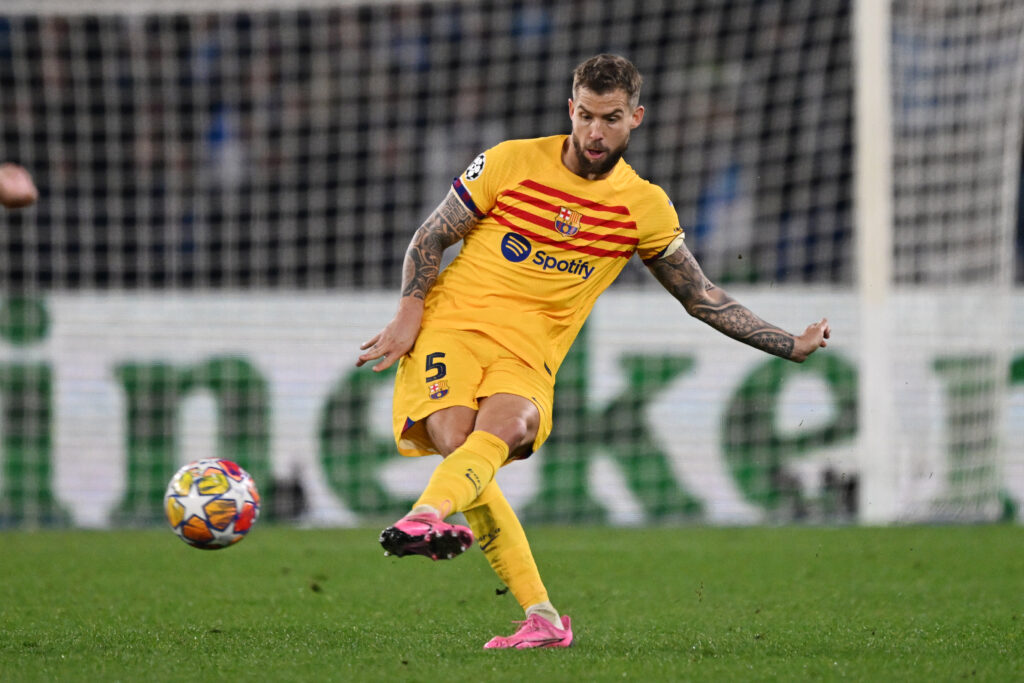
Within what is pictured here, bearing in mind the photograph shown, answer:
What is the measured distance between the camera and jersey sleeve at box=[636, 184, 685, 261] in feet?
15.1

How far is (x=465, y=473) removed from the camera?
13.2ft

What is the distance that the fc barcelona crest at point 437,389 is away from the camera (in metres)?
4.39

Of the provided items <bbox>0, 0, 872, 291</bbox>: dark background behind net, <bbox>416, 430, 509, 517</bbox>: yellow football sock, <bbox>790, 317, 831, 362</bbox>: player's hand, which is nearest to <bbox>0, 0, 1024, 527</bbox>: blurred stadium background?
<bbox>0, 0, 872, 291</bbox>: dark background behind net

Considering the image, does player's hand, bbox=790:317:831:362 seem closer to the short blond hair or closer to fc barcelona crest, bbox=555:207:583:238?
fc barcelona crest, bbox=555:207:583:238

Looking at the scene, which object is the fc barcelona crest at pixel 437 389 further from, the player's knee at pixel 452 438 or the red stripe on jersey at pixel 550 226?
the red stripe on jersey at pixel 550 226

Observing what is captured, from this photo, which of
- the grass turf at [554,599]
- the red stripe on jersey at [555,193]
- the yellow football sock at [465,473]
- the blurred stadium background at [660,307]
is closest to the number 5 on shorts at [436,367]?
the yellow football sock at [465,473]

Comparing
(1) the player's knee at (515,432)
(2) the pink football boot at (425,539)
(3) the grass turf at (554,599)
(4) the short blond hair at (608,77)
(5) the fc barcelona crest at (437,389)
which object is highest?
(4) the short blond hair at (608,77)

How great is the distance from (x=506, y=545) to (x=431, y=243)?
3.42 ft

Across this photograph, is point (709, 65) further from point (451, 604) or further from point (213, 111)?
point (451, 604)

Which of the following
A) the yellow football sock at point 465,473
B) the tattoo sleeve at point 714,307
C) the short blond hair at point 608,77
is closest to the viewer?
the yellow football sock at point 465,473

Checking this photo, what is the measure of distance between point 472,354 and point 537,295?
315 mm

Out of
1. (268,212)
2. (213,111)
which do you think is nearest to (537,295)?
(268,212)

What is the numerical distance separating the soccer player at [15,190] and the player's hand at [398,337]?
1104mm

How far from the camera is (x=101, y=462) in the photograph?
402 inches
